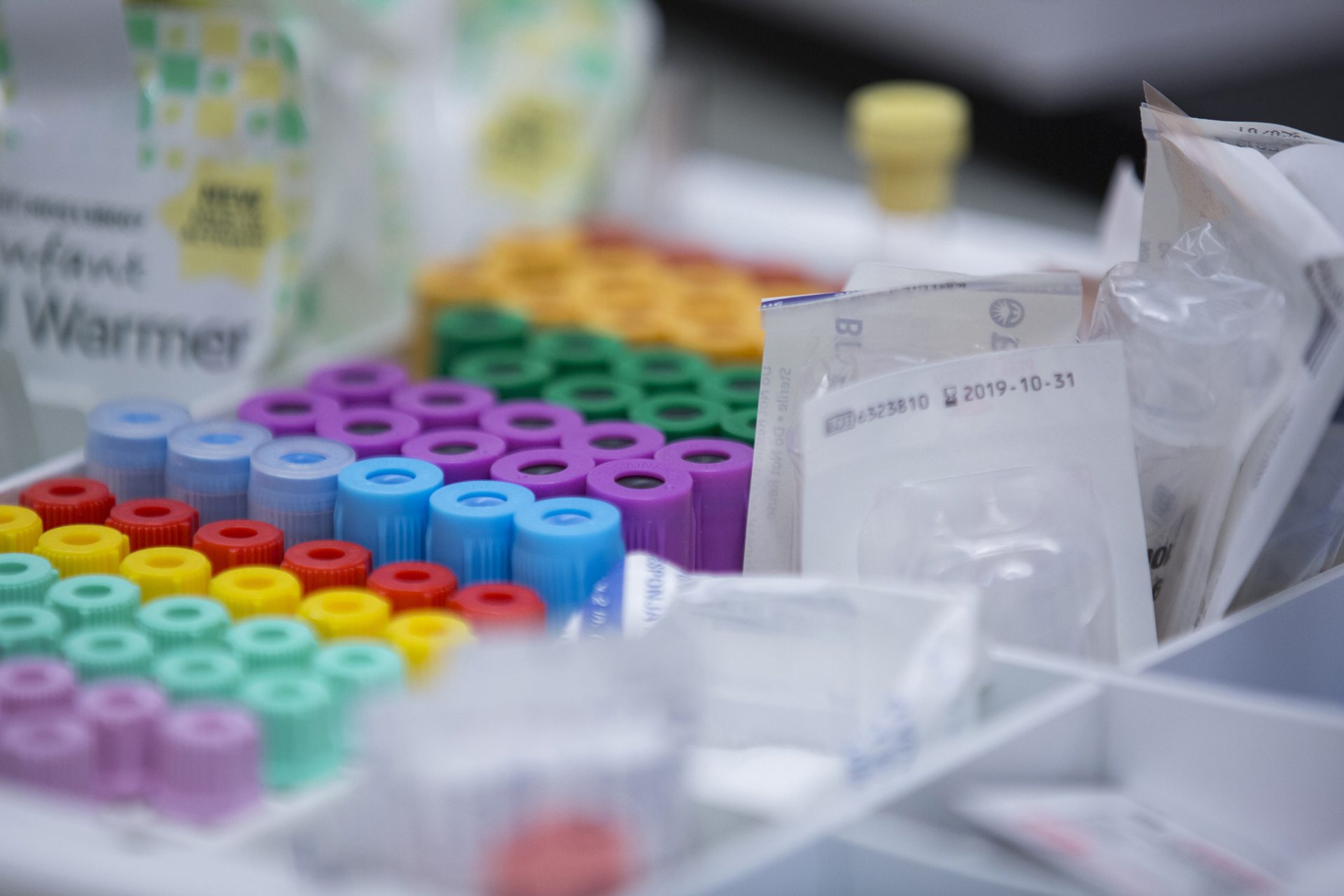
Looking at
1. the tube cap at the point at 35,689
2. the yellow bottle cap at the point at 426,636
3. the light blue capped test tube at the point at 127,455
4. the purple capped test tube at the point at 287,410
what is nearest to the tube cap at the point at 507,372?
the purple capped test tube at the point at 287,410

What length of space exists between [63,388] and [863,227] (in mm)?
798

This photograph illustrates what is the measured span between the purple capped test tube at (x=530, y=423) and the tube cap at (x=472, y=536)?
106mm

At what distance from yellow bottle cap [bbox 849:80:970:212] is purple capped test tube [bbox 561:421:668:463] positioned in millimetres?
564

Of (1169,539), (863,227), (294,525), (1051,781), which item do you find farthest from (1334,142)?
(863,227)

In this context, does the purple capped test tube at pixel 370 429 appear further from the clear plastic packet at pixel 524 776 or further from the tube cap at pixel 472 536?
the clear plastic packet at pixel 524 776

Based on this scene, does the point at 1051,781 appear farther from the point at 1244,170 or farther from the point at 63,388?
the point at 63,388

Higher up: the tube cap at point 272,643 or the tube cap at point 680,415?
the tube cap at point 680,415

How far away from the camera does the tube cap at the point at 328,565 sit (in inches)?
29.2

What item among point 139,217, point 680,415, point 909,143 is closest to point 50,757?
point 680,415

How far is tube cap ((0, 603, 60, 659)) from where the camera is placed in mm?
653

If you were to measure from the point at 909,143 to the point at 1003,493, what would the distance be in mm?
694

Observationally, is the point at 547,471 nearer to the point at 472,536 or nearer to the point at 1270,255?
the point at 472,536

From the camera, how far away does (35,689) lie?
0.61m

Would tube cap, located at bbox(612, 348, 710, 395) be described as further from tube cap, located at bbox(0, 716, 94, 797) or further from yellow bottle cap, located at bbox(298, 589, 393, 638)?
tube cap, located at bbox(0, 716, 94, 797)
